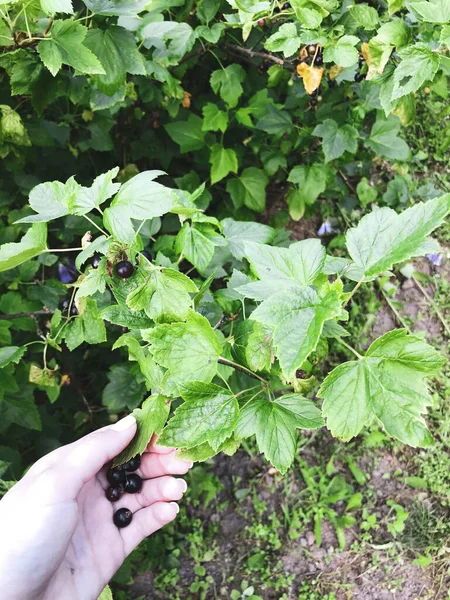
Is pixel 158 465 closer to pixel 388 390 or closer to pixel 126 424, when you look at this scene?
pixel 126 424

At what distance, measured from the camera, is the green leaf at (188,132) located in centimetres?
238

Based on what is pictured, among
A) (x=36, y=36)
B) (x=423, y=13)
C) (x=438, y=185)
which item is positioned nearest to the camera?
(x=423, y=13)

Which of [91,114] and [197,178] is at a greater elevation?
[91,114]

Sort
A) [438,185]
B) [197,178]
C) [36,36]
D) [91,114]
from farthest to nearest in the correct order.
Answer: [438,185], [197,178], [91,114], [36,36]

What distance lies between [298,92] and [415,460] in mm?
2135

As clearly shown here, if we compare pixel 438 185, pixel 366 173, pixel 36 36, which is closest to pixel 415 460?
pixel 366 173

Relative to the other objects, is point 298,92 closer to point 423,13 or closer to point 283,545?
point 423,13

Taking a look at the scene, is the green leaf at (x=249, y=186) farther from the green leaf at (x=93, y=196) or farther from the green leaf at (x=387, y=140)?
the green leaf at (x=93, y=196)

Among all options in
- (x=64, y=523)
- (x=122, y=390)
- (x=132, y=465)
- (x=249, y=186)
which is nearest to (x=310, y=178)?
(x=249, y=186)

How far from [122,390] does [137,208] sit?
117 cm

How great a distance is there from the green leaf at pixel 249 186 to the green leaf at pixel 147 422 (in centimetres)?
153

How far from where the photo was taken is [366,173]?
277 cm

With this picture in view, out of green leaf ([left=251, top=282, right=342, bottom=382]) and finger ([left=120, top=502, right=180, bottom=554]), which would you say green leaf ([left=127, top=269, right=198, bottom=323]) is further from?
finger ([left=120, top=502, right=180, bottom=554])

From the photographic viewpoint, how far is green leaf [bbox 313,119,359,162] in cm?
216
